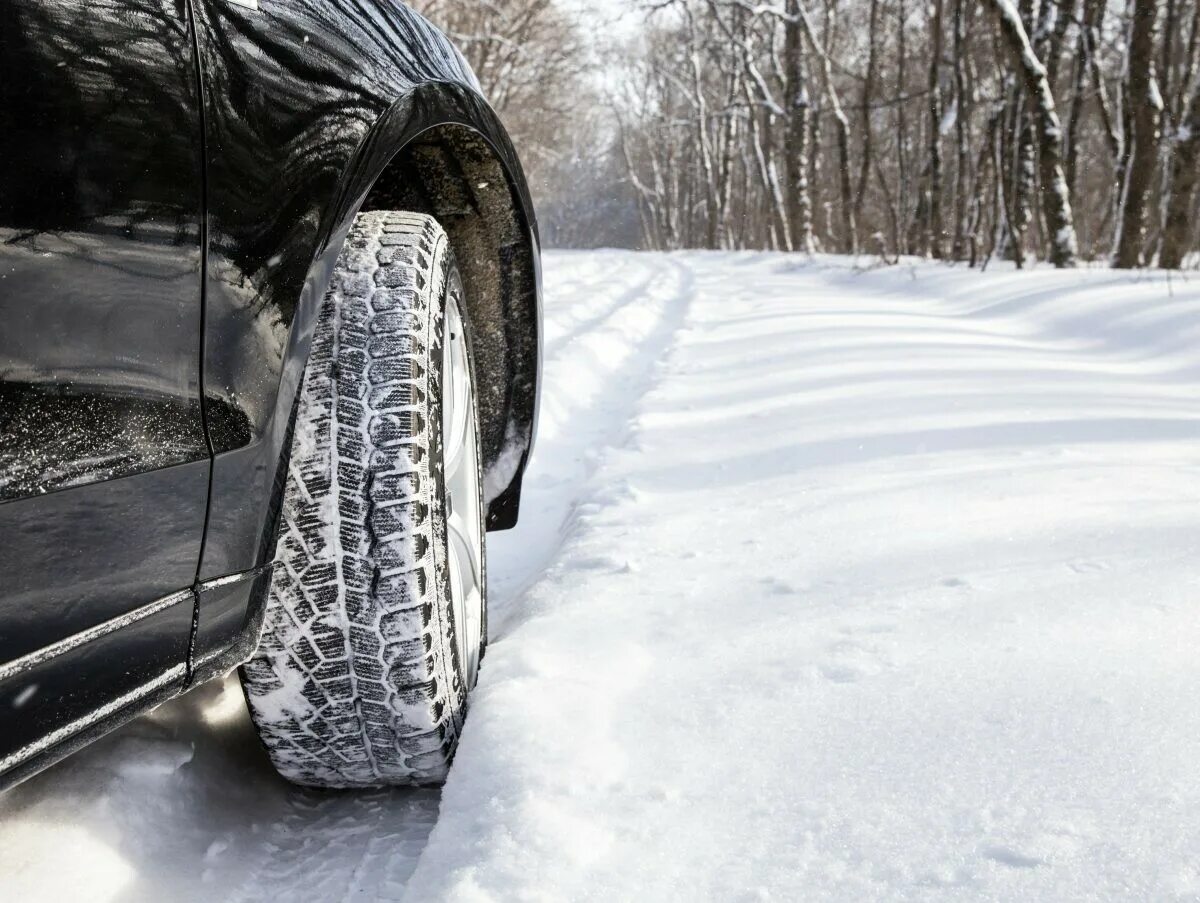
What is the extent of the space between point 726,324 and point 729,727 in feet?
18.6

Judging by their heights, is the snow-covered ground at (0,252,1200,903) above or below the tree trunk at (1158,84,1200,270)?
below

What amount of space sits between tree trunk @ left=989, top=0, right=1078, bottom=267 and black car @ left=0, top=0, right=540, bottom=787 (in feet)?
32.8

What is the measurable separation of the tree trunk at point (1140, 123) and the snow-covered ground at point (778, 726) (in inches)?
349

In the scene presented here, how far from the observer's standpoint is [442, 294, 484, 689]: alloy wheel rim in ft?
4.30

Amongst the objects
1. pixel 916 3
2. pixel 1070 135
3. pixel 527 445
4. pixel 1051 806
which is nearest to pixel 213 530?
pixel 1051 806

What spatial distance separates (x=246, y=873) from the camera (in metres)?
1.09

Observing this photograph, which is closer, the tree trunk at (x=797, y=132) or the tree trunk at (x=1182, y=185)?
the tree trunk at (x=1182, y=185)

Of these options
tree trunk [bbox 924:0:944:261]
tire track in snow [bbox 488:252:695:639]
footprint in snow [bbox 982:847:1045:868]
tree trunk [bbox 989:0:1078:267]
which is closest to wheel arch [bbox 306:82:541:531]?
tire track in snow [bbox 488:252:695:639]

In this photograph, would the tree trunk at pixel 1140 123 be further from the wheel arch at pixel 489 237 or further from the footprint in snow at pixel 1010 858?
the footprint in snow at pixel 1010 858

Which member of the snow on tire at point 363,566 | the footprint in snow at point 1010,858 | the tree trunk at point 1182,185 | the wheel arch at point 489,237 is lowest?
the footprint in snow at point 1010,858

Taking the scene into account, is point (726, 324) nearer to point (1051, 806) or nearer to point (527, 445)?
point (527, 445)

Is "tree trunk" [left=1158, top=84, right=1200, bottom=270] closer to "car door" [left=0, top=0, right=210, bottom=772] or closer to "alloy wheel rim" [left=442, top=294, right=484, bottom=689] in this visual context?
"alloy wheel rim" [left=442, top=294, right=484, bottom=689]

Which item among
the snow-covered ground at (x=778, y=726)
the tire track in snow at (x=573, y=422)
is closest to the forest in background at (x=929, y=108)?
the tire track in snow at (x=573, y=422)

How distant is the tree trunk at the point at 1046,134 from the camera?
9531 mm
